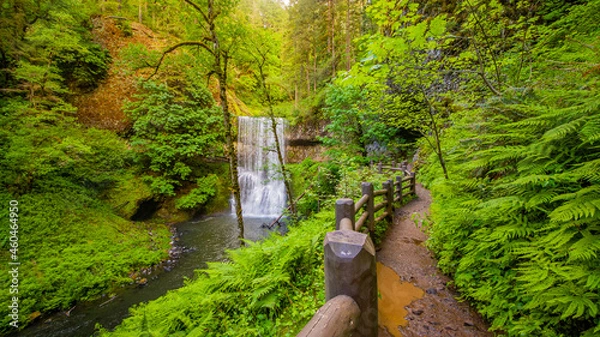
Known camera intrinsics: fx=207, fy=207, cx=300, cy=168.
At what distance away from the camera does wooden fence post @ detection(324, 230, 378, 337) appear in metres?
1.18

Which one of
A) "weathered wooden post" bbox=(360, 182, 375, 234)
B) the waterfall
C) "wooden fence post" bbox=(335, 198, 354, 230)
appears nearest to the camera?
"wooden fence post" bbox=(335, 198, 354, 230)

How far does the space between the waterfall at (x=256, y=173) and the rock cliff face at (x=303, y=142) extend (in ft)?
4.33

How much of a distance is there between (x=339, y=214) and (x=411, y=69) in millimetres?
3900

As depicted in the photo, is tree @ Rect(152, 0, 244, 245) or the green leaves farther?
the green leaves

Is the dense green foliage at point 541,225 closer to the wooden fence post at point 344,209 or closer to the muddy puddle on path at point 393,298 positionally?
the muddy puddle on path at point 393,298

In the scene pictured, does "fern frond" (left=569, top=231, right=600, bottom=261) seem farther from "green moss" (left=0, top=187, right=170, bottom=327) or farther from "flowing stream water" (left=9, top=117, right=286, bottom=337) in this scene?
"green moss" (left=0, top=187, right=170, bottom=327)

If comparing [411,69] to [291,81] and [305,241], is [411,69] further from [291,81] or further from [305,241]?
[291,81]

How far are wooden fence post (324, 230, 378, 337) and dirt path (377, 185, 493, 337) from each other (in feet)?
4.94

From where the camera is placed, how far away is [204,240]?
10.2 m

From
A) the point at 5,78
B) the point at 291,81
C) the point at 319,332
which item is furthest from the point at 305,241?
the point at 291,81

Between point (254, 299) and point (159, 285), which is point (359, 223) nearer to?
point (254, 299)

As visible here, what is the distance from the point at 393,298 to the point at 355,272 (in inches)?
92.3

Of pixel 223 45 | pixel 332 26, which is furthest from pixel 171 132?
pixel 332 26

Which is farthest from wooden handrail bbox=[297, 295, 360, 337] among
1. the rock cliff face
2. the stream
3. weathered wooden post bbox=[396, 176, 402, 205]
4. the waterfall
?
the rock cliff face
